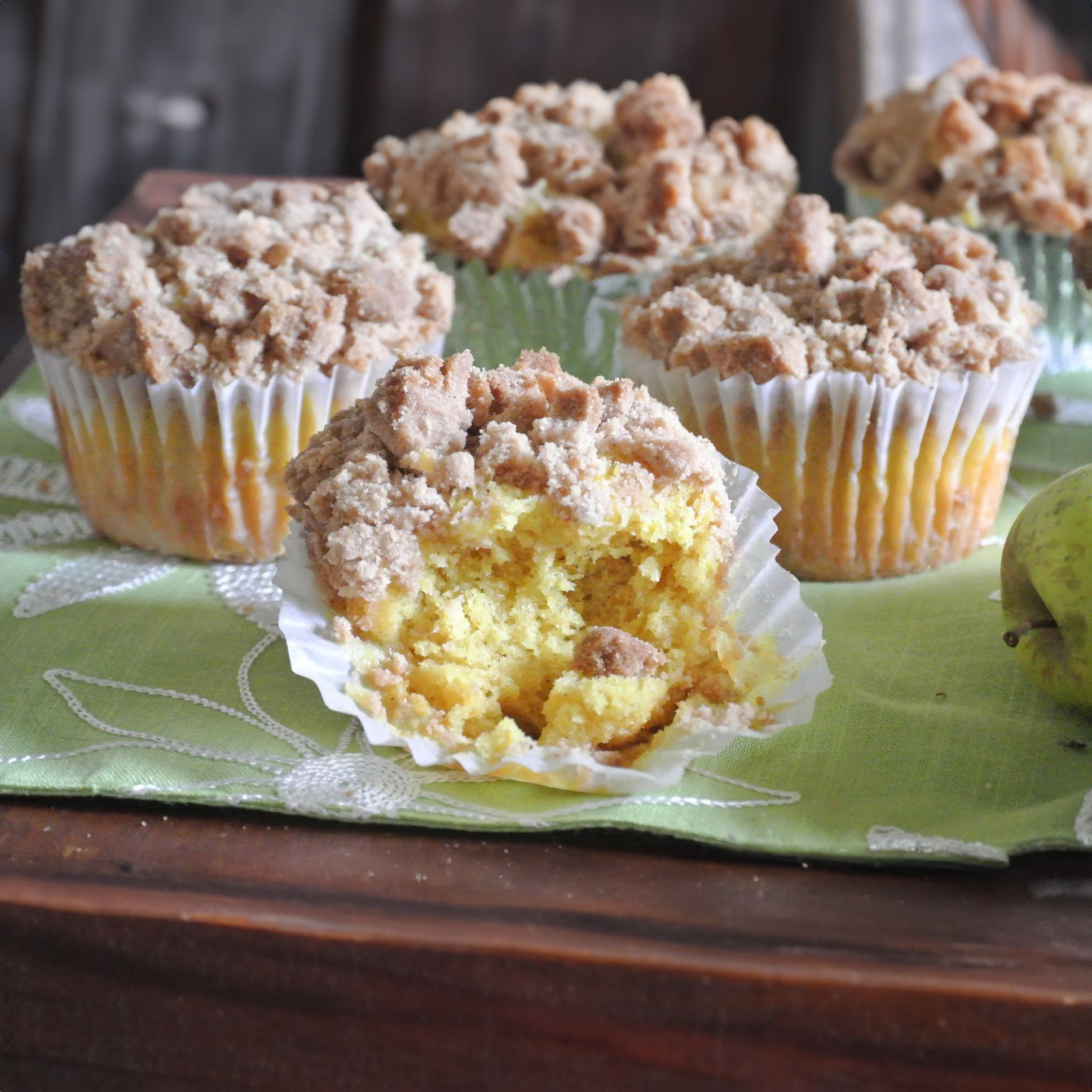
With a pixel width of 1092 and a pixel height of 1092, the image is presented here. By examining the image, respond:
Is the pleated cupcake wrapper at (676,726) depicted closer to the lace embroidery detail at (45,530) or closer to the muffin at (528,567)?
the muffin at (528,567)

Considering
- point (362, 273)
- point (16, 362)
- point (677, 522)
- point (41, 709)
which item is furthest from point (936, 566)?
point (16, 362)

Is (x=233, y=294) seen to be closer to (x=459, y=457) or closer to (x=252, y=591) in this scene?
(x=252, y=591)

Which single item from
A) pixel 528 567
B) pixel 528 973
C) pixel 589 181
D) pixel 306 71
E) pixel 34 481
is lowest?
pixel 528 973

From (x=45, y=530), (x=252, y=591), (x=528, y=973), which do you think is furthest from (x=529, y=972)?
(x=45, y=530)

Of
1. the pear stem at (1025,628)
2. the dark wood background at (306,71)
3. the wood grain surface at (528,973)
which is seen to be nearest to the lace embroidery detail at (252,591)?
the wood grain surface at (528,973)

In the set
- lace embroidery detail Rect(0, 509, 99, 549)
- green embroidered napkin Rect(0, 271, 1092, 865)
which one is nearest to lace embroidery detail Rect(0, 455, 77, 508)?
lace embroidery detail Rect(0, 509, 99, 549)

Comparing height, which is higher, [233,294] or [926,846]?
[233,294]
